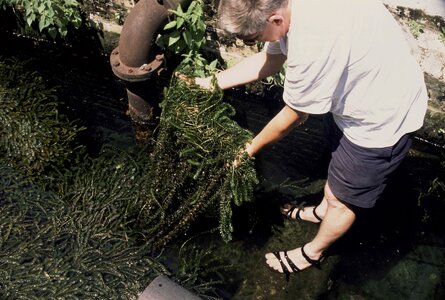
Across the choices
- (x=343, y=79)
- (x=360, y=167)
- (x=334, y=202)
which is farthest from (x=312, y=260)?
(x=343, y=79)

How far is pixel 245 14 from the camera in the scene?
79.8 inches

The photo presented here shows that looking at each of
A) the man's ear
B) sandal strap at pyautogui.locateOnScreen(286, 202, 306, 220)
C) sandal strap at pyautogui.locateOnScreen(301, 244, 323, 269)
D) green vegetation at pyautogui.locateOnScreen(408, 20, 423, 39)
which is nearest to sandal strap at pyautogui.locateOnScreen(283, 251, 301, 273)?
sandal strap at pyautogui.locateOnScreen(301, 244, 323, 269)

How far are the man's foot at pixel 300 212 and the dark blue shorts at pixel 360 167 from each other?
83 cm

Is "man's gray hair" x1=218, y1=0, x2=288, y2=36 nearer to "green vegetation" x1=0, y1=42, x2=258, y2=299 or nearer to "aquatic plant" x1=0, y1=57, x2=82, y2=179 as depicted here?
"green vegetation" x1=0, y1=42, x2=258, y2=299

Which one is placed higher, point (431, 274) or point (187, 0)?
point (187, 0)

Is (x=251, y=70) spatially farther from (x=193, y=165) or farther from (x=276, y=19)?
(x=276, y=19)

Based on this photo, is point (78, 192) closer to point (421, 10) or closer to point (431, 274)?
point (431, 274)

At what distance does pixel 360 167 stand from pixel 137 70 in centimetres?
187

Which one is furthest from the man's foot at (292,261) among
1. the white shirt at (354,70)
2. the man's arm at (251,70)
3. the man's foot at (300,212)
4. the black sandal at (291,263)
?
the man's arm at (251,70)

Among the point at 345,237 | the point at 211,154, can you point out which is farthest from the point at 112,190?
the point at 345,237

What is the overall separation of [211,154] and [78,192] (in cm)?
132

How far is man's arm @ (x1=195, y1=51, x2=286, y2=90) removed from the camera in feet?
9.46

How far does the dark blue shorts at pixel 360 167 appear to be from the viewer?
2688 millimetres

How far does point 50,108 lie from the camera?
4484 mm
